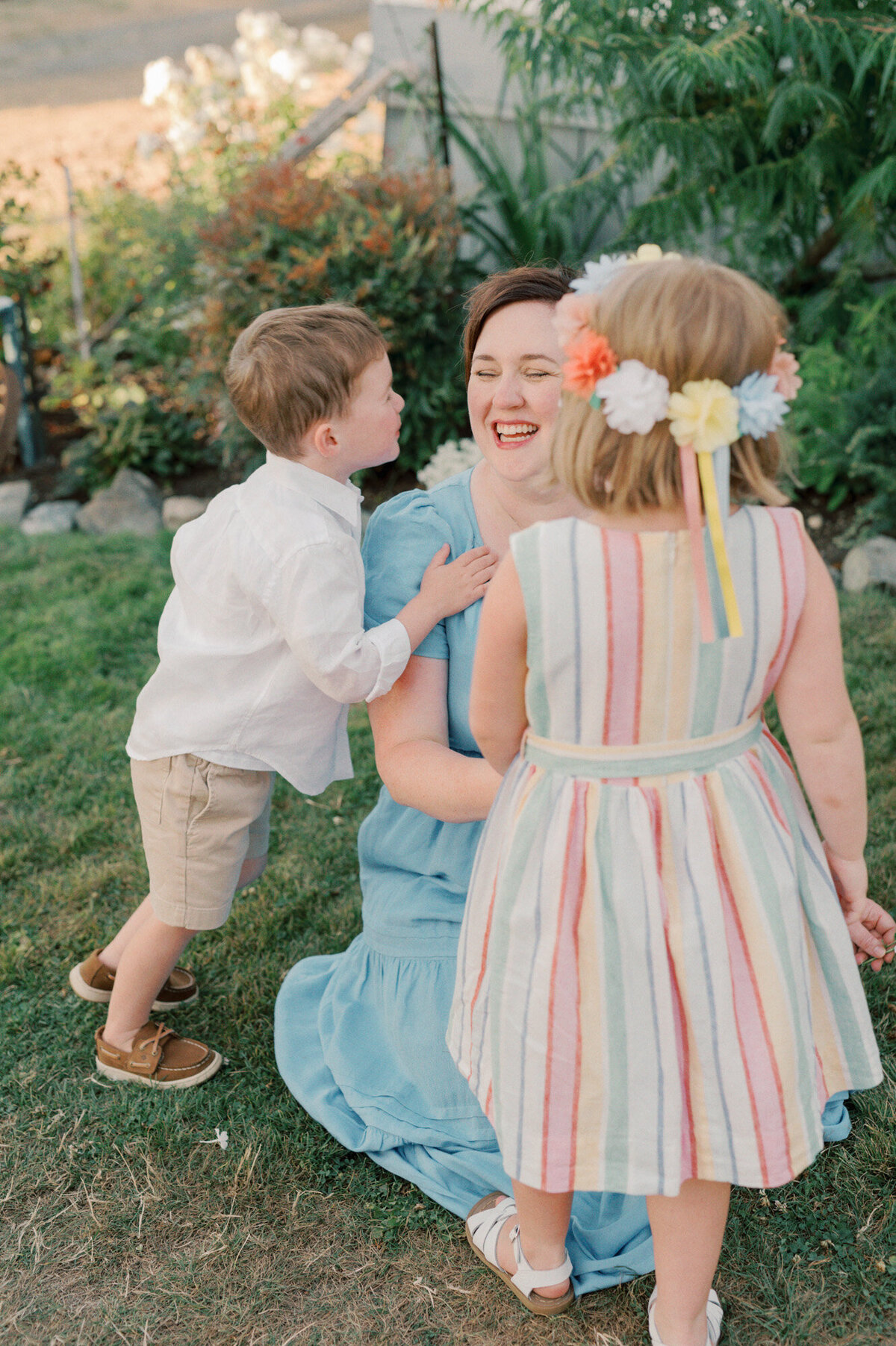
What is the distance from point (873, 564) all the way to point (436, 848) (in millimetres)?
2986

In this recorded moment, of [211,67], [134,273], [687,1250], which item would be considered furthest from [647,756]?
[211,67]

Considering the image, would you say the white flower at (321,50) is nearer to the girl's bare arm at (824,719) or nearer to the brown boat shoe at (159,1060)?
the brown boat shoe at (159,1060)

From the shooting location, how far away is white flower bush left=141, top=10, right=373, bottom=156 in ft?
22.7

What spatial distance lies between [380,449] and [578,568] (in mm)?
877

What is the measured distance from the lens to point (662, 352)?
1290mm

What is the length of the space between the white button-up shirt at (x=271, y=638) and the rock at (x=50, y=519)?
3.91 m

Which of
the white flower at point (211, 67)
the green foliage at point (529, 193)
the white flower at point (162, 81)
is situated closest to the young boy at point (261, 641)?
the green foliage at point (529, 193)

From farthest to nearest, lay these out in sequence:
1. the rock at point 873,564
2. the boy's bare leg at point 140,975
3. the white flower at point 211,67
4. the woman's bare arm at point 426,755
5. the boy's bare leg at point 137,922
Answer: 1. the white flower at point 211,67
2. the rock at point 873,564
3. the boy's bare leg at point 137,922
4. the boy's bare leg at point 140,975
5. the woman's bare arm at point 426,755

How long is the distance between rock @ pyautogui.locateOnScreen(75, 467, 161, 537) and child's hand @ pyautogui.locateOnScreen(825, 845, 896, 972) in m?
4.68

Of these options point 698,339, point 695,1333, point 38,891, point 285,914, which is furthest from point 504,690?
point 38,891

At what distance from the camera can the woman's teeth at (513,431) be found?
2.00 m

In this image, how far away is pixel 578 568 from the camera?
1362mm

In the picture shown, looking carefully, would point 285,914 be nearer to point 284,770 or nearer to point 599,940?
point 284,770

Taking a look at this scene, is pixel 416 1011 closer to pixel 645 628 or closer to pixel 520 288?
pixel 645 628
